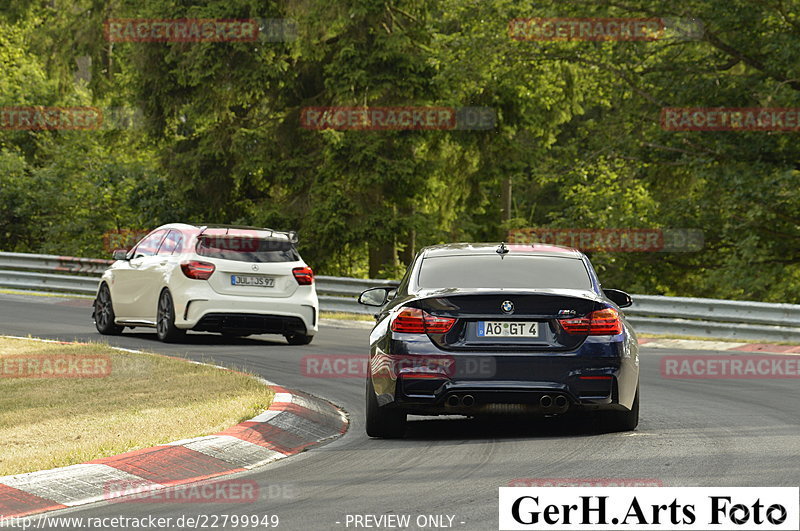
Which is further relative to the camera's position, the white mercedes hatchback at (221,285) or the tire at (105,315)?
the tire at (105,315)

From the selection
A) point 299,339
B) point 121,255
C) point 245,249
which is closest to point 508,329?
point 245,249

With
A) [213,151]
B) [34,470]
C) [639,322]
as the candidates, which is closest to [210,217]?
[213,151]

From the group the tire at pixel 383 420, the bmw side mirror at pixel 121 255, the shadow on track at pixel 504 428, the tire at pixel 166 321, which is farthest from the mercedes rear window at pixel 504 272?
the bmw side mirror at pixel 121 255

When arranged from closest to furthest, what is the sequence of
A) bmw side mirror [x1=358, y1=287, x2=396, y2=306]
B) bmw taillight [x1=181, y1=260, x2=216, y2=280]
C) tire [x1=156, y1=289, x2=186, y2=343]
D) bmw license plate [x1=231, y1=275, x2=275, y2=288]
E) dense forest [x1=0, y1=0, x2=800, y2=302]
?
bmw side mirror [x1=358, y1=287, x2=396, y2=306]
bmw taillight [x1=181, y1=260, x2=216, y2=280]
bmw license plate [x1=231, y1=275, x2=275, y2=288]
tire [x1=156, y1=289, x2=186, y2=343]
dense forest [x1=0, y1=0, x2=800, y2=302]

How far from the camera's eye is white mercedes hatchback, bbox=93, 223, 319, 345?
1659 centimetres

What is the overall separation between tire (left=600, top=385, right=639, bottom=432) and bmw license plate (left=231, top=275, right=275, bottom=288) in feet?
25.6

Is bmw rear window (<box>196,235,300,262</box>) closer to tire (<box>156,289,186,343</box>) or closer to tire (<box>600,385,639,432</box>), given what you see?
tire (<box>156,289,186,343</box>)

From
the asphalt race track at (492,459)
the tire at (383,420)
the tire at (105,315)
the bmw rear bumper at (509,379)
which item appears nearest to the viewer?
the asphalt race track at (492,459)

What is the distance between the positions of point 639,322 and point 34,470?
48.3 feet

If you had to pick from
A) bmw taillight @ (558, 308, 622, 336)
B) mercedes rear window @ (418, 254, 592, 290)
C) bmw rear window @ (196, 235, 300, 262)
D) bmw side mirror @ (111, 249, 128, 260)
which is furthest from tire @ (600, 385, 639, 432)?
bmw side mirror @ (111, 249, 128, 260)

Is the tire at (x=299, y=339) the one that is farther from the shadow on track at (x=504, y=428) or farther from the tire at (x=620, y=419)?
the tire at (x=620, y=419)

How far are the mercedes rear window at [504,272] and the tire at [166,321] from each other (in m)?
7.37

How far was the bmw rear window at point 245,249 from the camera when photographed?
16891 mm

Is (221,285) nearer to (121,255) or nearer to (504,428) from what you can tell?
(121,255)
